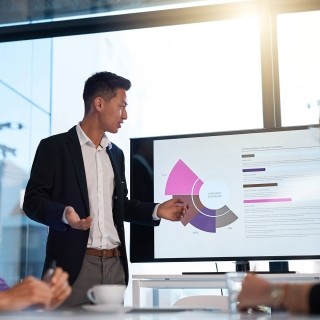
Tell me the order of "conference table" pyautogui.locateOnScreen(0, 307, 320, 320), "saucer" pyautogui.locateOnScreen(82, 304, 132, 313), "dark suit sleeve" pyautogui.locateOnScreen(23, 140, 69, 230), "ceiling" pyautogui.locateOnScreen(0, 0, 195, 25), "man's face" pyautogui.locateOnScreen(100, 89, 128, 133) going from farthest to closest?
"ceiling" pyautogui.locateOnScreen(0, 0, 195, 25)
"man's face" pyautogui.locateOnScreen(100, 89, 128, 133)
"dark suit sleeve" pyautogui.locateOnScreen(23, 140, 69, 230)
"saucer" pyautogui.locateOnScreen(82, 304, 132, 313)
"conference table" pyautogui.locateOnScreen(0, 307, 320, 320)

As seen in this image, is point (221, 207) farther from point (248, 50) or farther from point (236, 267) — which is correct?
point (248, 50)

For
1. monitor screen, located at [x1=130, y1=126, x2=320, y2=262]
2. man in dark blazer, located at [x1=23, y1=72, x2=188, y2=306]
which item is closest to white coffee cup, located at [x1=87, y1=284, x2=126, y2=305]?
man in dark blazer, located at [x1=23, y1=72, x2=188, y2=306]

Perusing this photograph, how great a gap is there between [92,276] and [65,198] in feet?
1.44

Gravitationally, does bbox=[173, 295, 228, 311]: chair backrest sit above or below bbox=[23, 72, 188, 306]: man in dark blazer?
below

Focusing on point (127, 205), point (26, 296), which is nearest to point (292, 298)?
point (26, 296)

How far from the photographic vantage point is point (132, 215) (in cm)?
334

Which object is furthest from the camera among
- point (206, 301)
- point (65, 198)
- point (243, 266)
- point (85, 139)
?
point (243, 266)

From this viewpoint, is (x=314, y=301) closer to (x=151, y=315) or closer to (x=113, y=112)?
(x=151, y=315)

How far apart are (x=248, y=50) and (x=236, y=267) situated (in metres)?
1.58

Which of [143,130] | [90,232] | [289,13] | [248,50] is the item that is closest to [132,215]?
[90,232]

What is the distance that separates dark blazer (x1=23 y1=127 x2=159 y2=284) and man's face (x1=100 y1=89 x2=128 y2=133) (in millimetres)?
150

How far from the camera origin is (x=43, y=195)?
298 cm

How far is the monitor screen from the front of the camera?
3.50m

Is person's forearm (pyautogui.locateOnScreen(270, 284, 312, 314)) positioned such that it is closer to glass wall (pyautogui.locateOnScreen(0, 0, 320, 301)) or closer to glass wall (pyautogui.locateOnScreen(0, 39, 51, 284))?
glass wall (pyautogui.locateOnScreen(0, 0, 320, 301))
